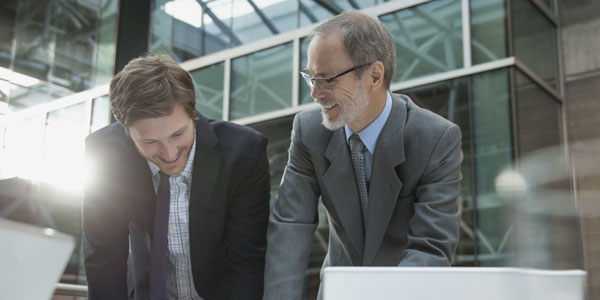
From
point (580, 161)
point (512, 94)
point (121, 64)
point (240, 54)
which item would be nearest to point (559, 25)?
point (512, 94)

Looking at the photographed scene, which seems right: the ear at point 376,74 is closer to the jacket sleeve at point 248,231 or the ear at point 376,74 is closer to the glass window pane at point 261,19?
the jacket sleeve at point 248,231

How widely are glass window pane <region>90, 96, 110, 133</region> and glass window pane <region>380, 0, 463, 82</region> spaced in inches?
176

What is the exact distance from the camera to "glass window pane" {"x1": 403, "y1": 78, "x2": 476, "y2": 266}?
18.9 feet

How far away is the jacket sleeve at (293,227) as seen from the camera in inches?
67.0

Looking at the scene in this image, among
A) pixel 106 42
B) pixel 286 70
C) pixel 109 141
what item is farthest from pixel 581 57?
pixel 106 42

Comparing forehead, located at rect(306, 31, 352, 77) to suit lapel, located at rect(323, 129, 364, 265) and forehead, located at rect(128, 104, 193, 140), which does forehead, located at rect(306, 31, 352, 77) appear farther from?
forehead, located at rect(128, 104, 193, 140)

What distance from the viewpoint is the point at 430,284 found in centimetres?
72

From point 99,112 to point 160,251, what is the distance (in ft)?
25.6

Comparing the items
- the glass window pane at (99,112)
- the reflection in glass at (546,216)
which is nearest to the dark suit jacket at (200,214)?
the reflection in glass at (546,216)

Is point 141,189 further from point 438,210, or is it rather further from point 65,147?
point 65,147

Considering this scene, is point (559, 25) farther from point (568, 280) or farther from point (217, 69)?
point (568, 280)

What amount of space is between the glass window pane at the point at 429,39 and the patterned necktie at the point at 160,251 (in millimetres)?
4886

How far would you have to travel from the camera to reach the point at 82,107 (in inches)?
370

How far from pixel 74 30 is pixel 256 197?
8420 mm
